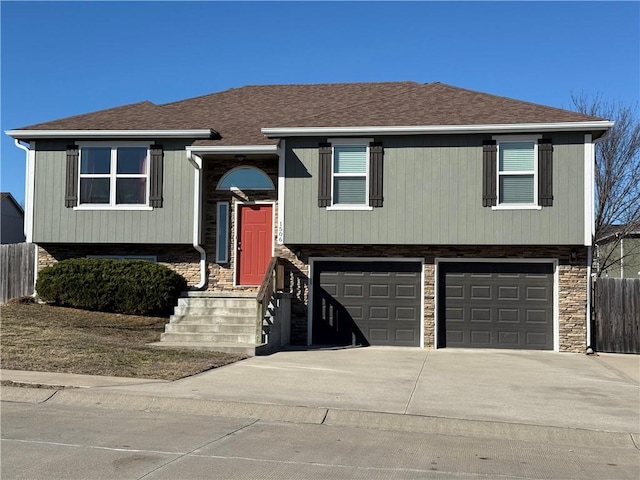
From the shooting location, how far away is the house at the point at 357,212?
17.2m

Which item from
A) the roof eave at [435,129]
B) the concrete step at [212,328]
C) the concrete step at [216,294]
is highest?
the roof eave at [435,129]

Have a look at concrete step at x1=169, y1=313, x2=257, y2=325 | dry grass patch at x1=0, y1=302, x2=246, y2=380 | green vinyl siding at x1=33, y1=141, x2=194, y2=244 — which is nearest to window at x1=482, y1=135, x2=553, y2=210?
concrete step at x1=169, y1=313, x2=257, y2=325

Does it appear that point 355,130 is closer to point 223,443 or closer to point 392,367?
point 392,367

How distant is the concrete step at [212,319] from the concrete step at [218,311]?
14cm

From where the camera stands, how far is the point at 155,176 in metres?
18.8

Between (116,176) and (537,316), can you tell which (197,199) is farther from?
(537,316)

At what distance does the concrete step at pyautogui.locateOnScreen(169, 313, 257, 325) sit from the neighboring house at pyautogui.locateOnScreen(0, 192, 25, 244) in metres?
27.3

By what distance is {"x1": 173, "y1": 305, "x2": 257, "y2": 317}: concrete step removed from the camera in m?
16.6

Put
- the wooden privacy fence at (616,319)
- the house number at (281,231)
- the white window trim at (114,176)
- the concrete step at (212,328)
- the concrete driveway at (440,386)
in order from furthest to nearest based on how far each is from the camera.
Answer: the white window trim at (114,176)
the house number at (281,231)
the wooden privacy fence at (616,319)
the concrete step at (212,328)
the concrete driveway at (440,386)

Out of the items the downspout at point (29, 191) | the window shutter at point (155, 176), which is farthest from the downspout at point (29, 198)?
the window shutter at point (155, 176)

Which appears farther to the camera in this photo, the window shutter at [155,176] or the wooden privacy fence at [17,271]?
the wooden privacy fence at [17,271]

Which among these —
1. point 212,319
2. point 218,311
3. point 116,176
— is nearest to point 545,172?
point 218,311

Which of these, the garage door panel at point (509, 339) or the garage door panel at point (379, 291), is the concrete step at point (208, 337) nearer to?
the garage door panel at point (379, 291)

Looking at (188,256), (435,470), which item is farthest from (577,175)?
(435,470)
